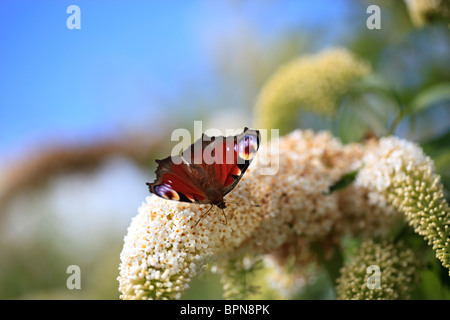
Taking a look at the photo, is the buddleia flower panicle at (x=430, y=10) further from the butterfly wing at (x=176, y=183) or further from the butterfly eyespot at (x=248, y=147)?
the butterfly wing at (x=176, y=183)

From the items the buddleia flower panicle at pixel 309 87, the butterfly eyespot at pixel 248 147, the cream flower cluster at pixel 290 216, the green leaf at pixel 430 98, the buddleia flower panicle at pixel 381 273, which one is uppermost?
the buddleia flower panicle at pixel 309 87

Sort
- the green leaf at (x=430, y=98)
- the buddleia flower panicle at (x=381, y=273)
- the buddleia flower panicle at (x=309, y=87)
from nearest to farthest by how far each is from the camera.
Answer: the buddleia flower panicle at (x=381, y=273)
the green leaf at (x=430, y=98)
the buddleia flower panicle at (x=309, y=87)

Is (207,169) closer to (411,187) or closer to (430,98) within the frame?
(411,187)

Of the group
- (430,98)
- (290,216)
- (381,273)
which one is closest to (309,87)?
(430,98)

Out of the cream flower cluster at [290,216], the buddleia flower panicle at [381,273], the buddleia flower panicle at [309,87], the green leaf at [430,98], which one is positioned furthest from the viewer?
the buddleia flower panicle at [309,87]

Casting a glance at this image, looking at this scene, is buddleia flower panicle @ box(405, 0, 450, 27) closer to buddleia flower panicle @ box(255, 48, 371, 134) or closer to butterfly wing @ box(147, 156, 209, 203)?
buddleia flower panicle @ box(255, 48, 371, 134)

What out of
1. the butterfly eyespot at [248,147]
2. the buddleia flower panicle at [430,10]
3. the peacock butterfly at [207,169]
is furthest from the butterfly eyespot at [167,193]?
the buddleia flower panicle at [430,10]
